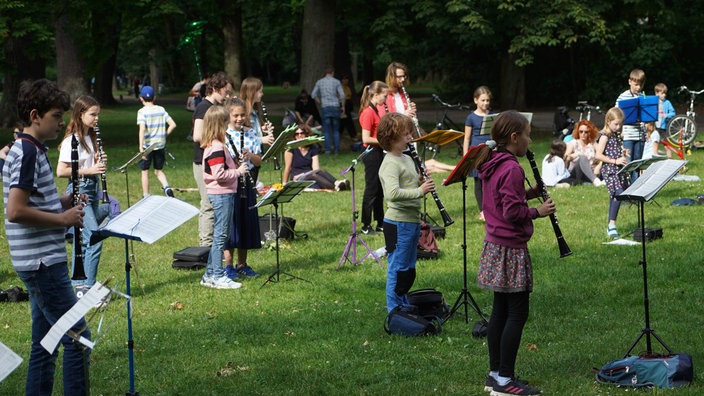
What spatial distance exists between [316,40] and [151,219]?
19249 mm

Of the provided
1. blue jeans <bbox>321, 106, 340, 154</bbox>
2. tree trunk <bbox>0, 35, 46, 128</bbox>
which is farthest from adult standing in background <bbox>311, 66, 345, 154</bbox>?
tree trunk <bbox>0, 35, 46, 128</bbox>

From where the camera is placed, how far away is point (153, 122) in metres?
16.4

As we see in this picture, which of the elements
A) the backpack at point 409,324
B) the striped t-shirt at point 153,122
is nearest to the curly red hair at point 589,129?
the striped t-shirt at point 153,122

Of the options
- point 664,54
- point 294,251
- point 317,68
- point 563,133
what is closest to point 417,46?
point 664,54

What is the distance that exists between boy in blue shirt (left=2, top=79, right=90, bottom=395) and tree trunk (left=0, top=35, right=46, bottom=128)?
724 inches

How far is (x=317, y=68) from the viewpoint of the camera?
2473 cm

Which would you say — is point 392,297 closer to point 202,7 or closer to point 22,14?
point 22,14

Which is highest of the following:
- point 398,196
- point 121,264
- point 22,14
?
point 22,14

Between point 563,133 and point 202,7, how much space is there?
15033 mm

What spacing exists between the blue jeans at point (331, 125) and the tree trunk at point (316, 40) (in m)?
1.57

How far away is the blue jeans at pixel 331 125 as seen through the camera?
23.4 m

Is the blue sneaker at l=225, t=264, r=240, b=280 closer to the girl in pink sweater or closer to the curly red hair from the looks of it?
the girl in pink sweater

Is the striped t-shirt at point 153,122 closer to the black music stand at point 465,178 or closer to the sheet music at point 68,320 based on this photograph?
the black music stand at point 465,178

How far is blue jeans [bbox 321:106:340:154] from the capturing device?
2338 cm
